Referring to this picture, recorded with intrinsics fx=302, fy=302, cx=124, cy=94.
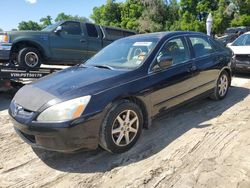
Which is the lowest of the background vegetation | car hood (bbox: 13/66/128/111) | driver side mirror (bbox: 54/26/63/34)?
car hood (bbox: 13/66/128/111)

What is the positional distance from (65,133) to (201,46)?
3.42 metres

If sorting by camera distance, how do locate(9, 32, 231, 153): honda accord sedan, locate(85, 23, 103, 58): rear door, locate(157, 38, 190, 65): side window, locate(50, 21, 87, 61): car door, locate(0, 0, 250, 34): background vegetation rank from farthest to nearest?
locate(0, 0, 250, 34): background vegetation → locate(85, 23, 103, 58): rear door → locate(50, 21, 87, 61): car door → locate(157, 38, 190, 65): side window → locate(9, 32, 231, 153): honda accord sedan

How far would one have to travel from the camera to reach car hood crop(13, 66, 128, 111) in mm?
3605

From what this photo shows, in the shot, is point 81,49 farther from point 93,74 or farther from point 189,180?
point 189,180

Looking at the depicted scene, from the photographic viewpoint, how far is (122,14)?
50.3 meters

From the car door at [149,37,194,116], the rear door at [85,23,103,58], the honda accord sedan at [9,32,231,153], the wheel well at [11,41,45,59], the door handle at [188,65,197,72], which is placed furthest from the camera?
the rear door at [85,23,103,58]

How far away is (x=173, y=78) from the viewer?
4.69m

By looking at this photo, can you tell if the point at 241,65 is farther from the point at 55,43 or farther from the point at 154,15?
the point at 154,15

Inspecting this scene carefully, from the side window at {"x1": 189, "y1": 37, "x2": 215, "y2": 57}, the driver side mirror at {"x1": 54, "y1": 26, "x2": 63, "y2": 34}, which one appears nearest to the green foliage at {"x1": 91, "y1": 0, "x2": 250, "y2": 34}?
the driver side mirror at {"x1": 54, "y1": 26, "x2": 63, "y2": 34}

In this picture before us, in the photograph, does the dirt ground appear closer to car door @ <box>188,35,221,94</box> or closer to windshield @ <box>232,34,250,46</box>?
car door @ <box>188,35,221,94</box>

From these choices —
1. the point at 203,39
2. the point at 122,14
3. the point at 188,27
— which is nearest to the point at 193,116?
the point at 203,39

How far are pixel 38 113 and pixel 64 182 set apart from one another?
0.84m

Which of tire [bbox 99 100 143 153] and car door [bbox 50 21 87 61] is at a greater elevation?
car door [bbox 50 21 87 61]

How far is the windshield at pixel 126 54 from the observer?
4495 millimetres
